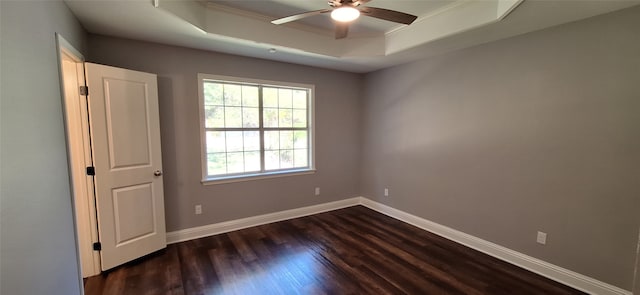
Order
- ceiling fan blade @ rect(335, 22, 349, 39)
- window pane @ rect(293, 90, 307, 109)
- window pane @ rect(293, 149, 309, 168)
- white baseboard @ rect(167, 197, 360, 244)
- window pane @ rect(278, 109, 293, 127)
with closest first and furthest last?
ceiling fan blade @ rect(335, 22, 349, 39)
white baseboard @ rect(167, 197, 360, 244)
window pane @ rect(278, 109, 293, 127)
window pane @ rect(293, 90, 307, 109)
window pane @ rect(293, 149, 309, 168)

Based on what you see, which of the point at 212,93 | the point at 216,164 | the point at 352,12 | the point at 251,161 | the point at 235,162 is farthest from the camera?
the point at 251,161

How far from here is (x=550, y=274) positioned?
245 cm

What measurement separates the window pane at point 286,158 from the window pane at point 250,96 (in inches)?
32.8

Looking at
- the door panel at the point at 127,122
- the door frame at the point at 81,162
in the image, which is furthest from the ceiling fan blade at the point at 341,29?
the door frame at the point at 81,162

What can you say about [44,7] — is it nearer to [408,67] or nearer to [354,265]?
[354,265]

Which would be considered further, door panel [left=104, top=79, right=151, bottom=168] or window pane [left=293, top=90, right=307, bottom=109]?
window pane [left=293, top=90, right=307, bottom=109]

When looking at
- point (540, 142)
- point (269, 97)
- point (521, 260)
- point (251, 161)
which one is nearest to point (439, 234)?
point (521, 260)

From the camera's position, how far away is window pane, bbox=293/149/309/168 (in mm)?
4141

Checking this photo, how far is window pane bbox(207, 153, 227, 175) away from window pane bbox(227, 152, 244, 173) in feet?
0.17

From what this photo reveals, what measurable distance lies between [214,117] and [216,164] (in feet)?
2.03

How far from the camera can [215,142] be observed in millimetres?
3412

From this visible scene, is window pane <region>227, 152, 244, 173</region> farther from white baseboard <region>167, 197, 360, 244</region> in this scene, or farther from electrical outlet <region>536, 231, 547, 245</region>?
electrical outlet <region>536, 231, 547, 245</region>

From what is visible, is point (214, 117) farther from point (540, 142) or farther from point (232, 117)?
point (540, 142)

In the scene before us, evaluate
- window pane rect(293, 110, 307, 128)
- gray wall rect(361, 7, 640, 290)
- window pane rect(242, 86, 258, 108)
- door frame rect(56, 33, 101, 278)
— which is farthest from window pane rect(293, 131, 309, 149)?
door frame rect(56, 33, 101, 278)
